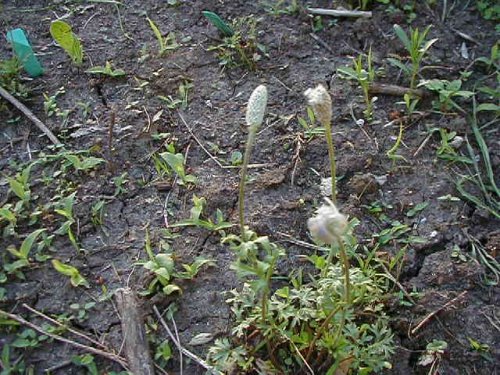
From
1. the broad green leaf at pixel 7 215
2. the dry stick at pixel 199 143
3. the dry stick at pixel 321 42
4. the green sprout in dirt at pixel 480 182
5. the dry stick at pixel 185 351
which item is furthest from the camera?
the dry stick at pixel 321 42

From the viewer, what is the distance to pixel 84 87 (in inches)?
101

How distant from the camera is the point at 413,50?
2520mm

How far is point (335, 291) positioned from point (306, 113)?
2.78 feet

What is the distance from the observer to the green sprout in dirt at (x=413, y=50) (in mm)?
Answer: 2516

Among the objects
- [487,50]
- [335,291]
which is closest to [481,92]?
[487,50]

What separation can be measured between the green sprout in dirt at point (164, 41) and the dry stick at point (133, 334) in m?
1.04

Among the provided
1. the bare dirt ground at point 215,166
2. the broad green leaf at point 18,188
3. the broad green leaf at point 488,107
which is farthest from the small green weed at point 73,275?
the broad green leaf at point 488,107

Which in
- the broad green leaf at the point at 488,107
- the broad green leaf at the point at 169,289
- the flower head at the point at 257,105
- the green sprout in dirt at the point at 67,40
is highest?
the flower head at the point at 257,105

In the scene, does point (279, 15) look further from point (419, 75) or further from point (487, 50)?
point (487, 50)

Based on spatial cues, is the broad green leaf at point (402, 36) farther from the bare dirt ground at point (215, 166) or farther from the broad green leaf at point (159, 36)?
the broad green leaf at point (159, 36)

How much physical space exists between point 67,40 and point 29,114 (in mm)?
312

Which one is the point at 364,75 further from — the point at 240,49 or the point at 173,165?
the point at 173,165

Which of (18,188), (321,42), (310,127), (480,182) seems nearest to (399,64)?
(321,42)

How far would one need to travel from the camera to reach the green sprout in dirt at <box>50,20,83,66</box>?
8.23 ft
